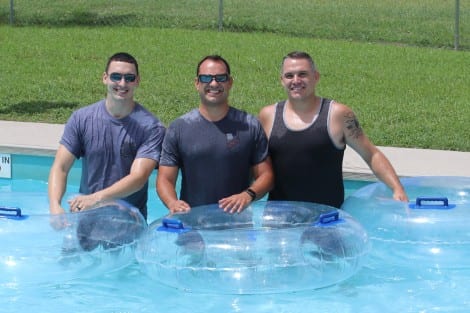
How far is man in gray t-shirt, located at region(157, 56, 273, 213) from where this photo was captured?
5219 millimetres

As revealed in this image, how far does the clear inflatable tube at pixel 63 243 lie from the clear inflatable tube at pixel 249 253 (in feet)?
0.68

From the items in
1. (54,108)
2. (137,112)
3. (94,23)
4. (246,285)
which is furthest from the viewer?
(94,23)

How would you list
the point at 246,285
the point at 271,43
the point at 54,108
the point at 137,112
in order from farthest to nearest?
1. the point at 271,43
2. the point at 54,108
3. the point at 137,112
4. the point at 246,285

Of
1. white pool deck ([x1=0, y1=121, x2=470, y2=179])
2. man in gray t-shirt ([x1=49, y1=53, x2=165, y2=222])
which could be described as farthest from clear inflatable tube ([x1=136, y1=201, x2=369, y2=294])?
white pool deck ([x1=0, y1=121, x2=470, y2=179])

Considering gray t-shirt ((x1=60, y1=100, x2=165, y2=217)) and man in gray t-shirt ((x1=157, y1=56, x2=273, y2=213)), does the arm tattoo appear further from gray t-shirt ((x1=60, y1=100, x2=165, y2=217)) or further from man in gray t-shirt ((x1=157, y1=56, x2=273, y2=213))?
gray t-shirt ((x1=60, y1=100, x2=165, y2=217))

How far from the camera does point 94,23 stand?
17.6m

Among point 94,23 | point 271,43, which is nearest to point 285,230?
point 271,43

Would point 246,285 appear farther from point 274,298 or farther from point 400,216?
point 400,216

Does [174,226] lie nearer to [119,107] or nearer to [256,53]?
[119,107]

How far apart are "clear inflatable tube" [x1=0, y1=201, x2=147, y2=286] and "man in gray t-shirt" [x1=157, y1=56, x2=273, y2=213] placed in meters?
0.35

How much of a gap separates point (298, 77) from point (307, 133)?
0.30 metres

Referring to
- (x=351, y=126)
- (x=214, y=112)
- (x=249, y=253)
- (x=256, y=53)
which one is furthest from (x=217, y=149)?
(x=256, y=53)

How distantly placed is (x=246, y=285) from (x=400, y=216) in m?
1.12

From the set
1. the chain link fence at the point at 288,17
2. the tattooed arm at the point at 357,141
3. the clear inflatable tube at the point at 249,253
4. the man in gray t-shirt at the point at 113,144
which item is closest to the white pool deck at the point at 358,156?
the tattooed arm at the point at 357,141
